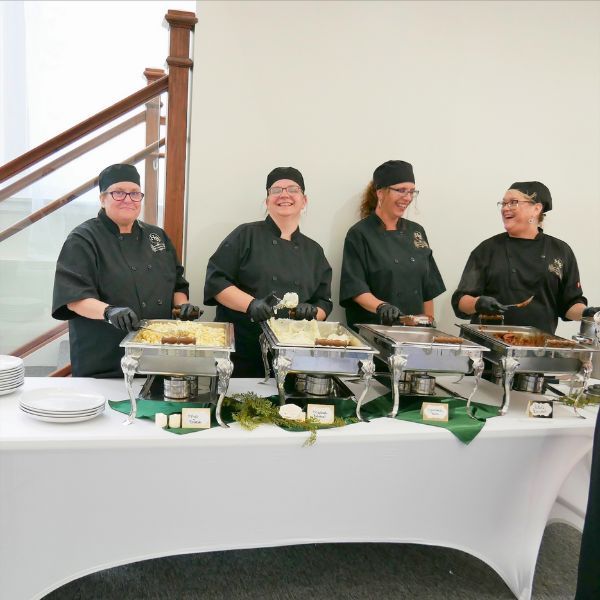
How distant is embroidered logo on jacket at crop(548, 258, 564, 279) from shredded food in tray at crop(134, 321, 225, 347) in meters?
1.67

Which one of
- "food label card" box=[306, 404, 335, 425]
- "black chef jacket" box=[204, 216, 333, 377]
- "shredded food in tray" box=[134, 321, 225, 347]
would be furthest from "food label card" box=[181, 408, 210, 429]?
"black chef jacket" box=[204, 216, 333, 377]

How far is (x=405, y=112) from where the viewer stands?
2963 mm

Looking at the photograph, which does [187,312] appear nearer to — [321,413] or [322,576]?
[321,413]

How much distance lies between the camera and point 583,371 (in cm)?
A: 187

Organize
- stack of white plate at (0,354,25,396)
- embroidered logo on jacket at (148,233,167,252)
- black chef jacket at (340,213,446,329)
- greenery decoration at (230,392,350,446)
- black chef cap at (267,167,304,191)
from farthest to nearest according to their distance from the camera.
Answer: black chef jacket at (340,213,446,329)
black chef cap at (267,167,304,191)
embroidered logo on jacket at (148,233,167,252)
stack of white plate at (0,354,25,396)
greenery decoration at (230,392,350,446)

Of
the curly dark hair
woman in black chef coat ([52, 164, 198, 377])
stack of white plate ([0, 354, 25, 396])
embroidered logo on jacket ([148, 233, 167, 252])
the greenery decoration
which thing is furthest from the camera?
the curly dark hair

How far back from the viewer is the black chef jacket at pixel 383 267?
102 inches

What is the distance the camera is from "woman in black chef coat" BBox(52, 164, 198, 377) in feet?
6.52

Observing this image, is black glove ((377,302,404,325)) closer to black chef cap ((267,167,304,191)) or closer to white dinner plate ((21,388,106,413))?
black chef cap ((267,167,304,191))

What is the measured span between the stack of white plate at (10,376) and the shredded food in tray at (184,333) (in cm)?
42

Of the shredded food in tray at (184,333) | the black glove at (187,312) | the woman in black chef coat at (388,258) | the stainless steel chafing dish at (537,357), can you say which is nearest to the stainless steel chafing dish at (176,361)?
the shredded food in tray at (184,333)

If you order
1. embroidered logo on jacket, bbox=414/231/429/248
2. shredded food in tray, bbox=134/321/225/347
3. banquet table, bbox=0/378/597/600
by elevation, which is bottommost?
banquet table, bbox=0/378/597/600

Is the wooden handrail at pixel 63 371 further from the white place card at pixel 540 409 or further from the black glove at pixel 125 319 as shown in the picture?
the white place card at pixel 540 409

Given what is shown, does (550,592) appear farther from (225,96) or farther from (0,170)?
(0,170)
